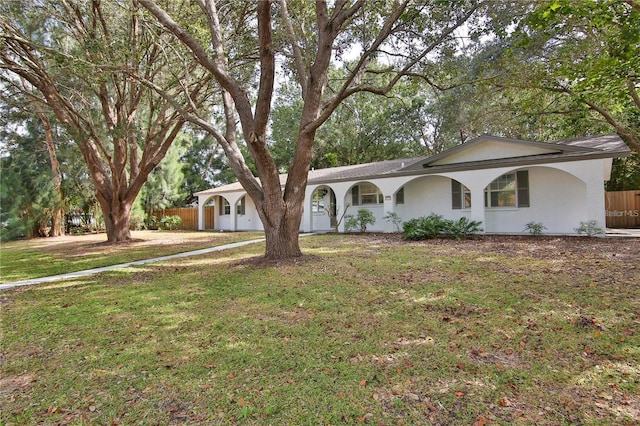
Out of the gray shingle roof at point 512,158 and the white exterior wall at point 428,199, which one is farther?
the white exterior wall at point 428,199

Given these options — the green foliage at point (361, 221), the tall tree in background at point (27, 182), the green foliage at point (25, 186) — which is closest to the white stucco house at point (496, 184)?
the green foliage at point (361, 221)

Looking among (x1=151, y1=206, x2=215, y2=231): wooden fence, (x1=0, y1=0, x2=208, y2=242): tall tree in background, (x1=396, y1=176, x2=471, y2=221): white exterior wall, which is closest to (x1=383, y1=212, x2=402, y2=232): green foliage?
(x1=396, y1=176, x2=471, y2=221): white exterior wall

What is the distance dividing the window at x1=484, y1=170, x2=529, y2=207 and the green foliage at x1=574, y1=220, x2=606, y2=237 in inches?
83.3

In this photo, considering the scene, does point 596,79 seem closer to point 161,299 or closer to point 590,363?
point 590,363

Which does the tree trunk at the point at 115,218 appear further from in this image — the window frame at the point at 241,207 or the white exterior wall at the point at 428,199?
the white exterior wall at the point at 428,199

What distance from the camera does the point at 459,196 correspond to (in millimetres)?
14898

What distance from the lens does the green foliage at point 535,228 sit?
41.5 feet

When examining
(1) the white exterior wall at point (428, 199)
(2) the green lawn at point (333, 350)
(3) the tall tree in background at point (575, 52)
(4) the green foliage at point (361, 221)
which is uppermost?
(3) the tall tree in background at point (575, 52)

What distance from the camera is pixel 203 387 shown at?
2.98 metres

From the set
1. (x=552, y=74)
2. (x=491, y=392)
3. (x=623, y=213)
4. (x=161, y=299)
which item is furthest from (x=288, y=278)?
(x=623, y=213)

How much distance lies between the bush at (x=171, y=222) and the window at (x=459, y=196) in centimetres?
1962

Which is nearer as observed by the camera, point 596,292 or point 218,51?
point 596,292

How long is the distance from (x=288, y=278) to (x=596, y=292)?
5.13 metres

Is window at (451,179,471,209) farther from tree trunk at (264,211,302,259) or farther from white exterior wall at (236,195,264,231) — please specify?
white exterior wall at (236,195,264,231)
